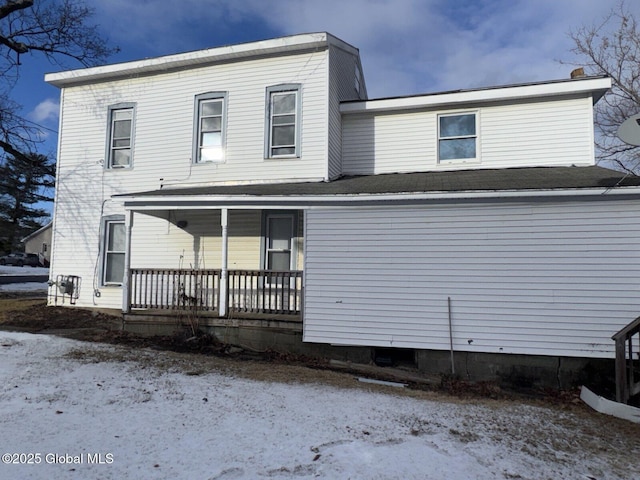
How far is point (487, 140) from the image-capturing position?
955cm

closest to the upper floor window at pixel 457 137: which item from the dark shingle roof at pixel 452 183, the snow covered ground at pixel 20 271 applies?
the dark shingle roof at pixel 452 183

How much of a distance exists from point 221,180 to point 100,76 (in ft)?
15.4

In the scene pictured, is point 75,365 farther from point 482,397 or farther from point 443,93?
point 443,93

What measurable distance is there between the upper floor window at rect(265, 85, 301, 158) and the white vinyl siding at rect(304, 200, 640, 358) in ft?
8.94

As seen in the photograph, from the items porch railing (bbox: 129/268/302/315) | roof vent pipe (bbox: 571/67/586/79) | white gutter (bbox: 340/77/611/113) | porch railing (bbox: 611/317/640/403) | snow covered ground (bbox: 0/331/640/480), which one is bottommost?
snow covered ground (bbox: 0/331/640/480)

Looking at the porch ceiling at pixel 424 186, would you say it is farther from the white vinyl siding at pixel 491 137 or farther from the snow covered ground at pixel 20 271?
the snow covered ground at pixel 20 271

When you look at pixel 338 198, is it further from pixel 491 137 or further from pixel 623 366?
pixel 623 366

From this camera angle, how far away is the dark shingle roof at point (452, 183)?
6.77 meters

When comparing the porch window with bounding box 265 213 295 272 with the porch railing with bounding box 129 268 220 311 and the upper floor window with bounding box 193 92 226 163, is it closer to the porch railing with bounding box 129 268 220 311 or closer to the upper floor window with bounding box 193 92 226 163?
the porch railing with bounding box 129 268 220 311

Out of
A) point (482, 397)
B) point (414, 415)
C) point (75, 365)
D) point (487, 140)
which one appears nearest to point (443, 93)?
point (487, 140)

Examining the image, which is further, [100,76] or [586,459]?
[100,76]

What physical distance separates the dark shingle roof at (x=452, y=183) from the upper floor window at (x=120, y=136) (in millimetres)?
2619

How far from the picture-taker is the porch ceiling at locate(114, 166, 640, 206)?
6668mm

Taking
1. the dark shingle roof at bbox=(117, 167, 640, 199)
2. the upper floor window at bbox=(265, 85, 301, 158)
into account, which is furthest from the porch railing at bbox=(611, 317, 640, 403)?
the upper floor window at bbox=(265, 85, 301, 158)
